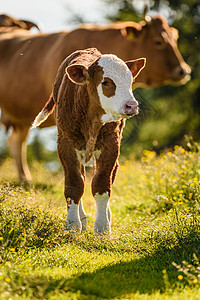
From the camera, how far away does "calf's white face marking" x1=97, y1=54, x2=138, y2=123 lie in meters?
4.67

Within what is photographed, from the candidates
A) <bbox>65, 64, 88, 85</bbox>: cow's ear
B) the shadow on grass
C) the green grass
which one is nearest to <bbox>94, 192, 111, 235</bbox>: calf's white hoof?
the green grass

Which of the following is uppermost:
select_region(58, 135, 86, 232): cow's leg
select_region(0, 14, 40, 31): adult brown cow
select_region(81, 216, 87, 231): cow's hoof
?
select_region(58, 135, 86, 232): cow's leg

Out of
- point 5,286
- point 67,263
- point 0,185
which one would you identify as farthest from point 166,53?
point 5,286

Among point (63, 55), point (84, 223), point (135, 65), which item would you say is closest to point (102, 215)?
point (84, 223)

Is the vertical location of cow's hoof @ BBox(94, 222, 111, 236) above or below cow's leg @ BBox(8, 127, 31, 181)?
above

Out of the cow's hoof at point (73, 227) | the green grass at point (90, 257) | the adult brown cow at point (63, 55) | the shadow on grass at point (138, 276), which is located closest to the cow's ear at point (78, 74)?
the green grass at point (90, 257)

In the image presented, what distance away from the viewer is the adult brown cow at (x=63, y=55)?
8.70 meters

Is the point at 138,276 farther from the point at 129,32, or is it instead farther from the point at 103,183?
the point at 129,32

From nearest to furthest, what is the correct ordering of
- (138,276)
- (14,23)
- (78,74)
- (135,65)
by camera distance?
(138,276) < (78,74) < (135,65) < (14,23)

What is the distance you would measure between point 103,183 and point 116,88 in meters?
1.06

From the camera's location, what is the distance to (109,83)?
480 centimetres

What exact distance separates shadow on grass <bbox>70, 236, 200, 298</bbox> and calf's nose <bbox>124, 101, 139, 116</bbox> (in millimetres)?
1230

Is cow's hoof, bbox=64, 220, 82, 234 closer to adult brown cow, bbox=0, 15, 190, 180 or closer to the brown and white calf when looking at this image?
the brown and white calf

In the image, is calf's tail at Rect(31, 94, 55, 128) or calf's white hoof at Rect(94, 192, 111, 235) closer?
calf's white hoof at Rect(94, 192, 111, 235)
